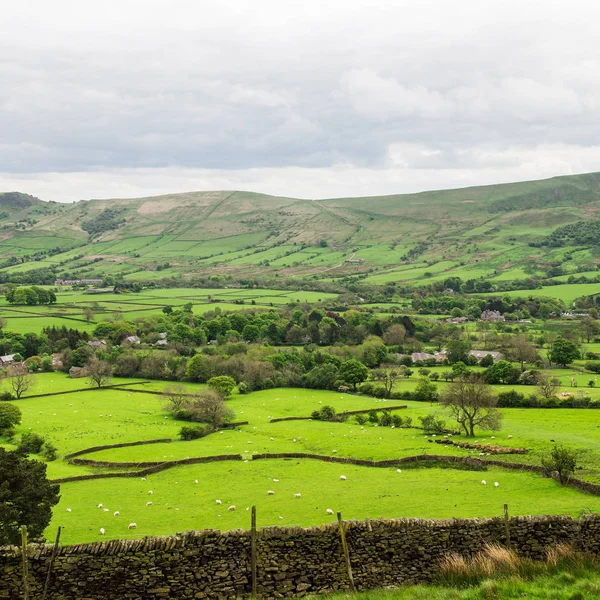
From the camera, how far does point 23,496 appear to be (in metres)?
25.6

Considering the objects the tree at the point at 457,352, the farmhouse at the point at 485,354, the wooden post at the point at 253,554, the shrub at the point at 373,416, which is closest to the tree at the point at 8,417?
the shrub at the point at 373,416

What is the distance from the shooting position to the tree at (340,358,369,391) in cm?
8156

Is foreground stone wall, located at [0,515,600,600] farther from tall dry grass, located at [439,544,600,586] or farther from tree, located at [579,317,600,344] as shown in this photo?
tree, located at [579,317,600,344]

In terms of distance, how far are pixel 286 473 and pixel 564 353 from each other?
61.4m

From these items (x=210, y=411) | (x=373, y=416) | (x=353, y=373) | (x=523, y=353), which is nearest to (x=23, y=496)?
(x=210, y=411)

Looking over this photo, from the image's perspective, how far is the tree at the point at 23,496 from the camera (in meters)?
24.6

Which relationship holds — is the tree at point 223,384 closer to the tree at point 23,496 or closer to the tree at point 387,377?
the tree at point 387,377

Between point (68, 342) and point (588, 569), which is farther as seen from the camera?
point (68, 342)

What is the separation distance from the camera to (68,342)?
112375mm

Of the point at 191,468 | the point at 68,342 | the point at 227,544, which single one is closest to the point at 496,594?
the point at 227,544

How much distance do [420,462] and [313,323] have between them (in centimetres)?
8806

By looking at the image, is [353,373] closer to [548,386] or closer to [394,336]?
[548,386]

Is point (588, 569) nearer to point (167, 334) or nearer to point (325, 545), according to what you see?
point (325, 545)

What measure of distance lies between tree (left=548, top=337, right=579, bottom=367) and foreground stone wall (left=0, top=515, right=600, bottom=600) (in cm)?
7466
